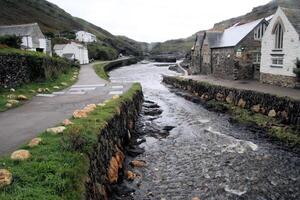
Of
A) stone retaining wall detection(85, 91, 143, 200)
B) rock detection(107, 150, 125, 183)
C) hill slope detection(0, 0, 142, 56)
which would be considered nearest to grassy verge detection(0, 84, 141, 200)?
stone retaining wall detection(85, 91, 143, 200)

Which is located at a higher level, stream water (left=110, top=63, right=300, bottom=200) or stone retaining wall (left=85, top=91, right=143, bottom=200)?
stone retaining wall (left=85, top=91, right=143, bottom=200)

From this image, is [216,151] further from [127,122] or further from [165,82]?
[165,82]

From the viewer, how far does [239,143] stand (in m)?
17.8

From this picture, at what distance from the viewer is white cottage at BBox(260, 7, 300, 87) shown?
88.0 feet

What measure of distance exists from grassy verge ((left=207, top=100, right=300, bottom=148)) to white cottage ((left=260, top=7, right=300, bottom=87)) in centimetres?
645

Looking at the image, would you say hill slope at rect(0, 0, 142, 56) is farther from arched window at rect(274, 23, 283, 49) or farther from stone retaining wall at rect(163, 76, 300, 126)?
arched window at rect(274, 23, 283, 49)

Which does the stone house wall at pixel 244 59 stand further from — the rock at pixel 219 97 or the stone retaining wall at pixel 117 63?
the stone retaining wall at pixel 117 63

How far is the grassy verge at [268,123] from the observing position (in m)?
17.8

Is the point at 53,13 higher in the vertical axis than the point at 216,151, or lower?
higher

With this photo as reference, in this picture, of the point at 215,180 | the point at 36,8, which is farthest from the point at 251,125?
the point at 36,8

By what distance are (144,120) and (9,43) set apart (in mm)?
18728

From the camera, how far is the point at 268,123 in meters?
20.7

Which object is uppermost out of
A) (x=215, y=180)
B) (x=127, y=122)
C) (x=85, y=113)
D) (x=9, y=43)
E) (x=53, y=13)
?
(x=53, y=13)

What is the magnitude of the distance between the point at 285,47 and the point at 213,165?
18751 millimetres
